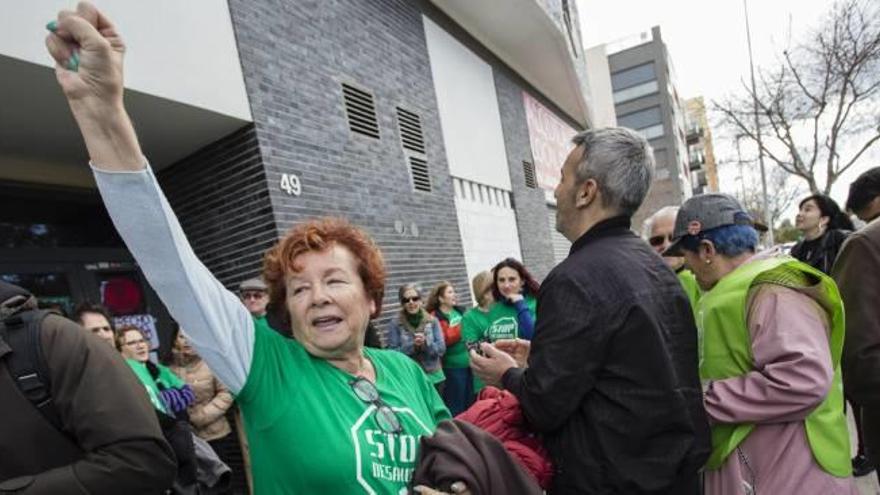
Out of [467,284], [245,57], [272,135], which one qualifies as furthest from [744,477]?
[467,284]

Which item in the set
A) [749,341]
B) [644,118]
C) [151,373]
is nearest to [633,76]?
[644,118]

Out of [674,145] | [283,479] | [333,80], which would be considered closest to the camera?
[283,479]

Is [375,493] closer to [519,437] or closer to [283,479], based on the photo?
[283,479]

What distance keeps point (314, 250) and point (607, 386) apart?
→ 96 cm

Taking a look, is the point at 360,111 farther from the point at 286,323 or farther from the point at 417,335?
the point at 286,323

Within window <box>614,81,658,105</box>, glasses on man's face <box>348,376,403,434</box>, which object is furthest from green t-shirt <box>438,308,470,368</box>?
window <box>614,81,658,105</box>

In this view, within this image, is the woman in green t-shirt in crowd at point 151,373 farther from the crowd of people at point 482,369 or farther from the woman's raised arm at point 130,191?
the woman's raised arm at point 130,191

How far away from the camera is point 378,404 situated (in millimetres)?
1496

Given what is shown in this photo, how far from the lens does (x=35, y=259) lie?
15.2ft

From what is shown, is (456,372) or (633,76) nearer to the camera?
(456,372)

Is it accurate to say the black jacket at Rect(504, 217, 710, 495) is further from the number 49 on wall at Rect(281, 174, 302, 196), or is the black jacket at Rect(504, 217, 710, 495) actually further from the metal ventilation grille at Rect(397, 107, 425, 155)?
the metal ventilation grille at Rect(397, 107, 425, 155)

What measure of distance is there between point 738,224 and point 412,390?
4.92 feet

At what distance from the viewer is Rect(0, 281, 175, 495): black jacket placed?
1.46 m

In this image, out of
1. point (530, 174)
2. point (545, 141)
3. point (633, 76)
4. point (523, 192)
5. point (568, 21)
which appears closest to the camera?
point (523, 192)
